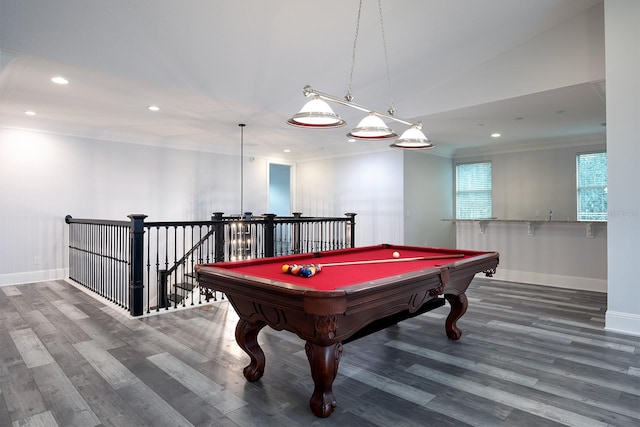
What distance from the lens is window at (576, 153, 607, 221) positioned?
22.6 ft

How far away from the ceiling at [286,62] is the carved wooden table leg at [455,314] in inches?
114

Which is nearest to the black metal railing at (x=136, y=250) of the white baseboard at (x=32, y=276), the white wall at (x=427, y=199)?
the white baseboard at (x=32, y=276)

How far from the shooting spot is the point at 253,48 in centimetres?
423

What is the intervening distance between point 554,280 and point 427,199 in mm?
3002

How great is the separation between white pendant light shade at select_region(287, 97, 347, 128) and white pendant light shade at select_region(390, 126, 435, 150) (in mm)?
872

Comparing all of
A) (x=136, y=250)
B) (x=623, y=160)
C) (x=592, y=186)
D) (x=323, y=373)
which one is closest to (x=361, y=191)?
(x=592, y=186)

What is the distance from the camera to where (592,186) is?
23.0 feet

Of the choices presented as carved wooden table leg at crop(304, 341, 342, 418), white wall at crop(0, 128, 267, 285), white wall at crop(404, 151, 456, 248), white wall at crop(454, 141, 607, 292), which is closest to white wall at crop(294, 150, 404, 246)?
white wall at crop(404, 151, 456, 248)

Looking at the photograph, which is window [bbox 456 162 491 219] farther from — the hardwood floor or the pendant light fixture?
the pendant light fixture

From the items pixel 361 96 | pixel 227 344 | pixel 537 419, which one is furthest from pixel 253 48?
pixel 537 419

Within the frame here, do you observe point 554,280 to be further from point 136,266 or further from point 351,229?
point 136,266

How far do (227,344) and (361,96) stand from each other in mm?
3982

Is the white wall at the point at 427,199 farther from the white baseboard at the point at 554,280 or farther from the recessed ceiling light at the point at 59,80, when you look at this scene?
the recessed ceiling light at the point at 59,80

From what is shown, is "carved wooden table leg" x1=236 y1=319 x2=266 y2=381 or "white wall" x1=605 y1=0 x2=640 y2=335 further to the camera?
"white wall" x1=605 y1=0 x2=640 y2=335
